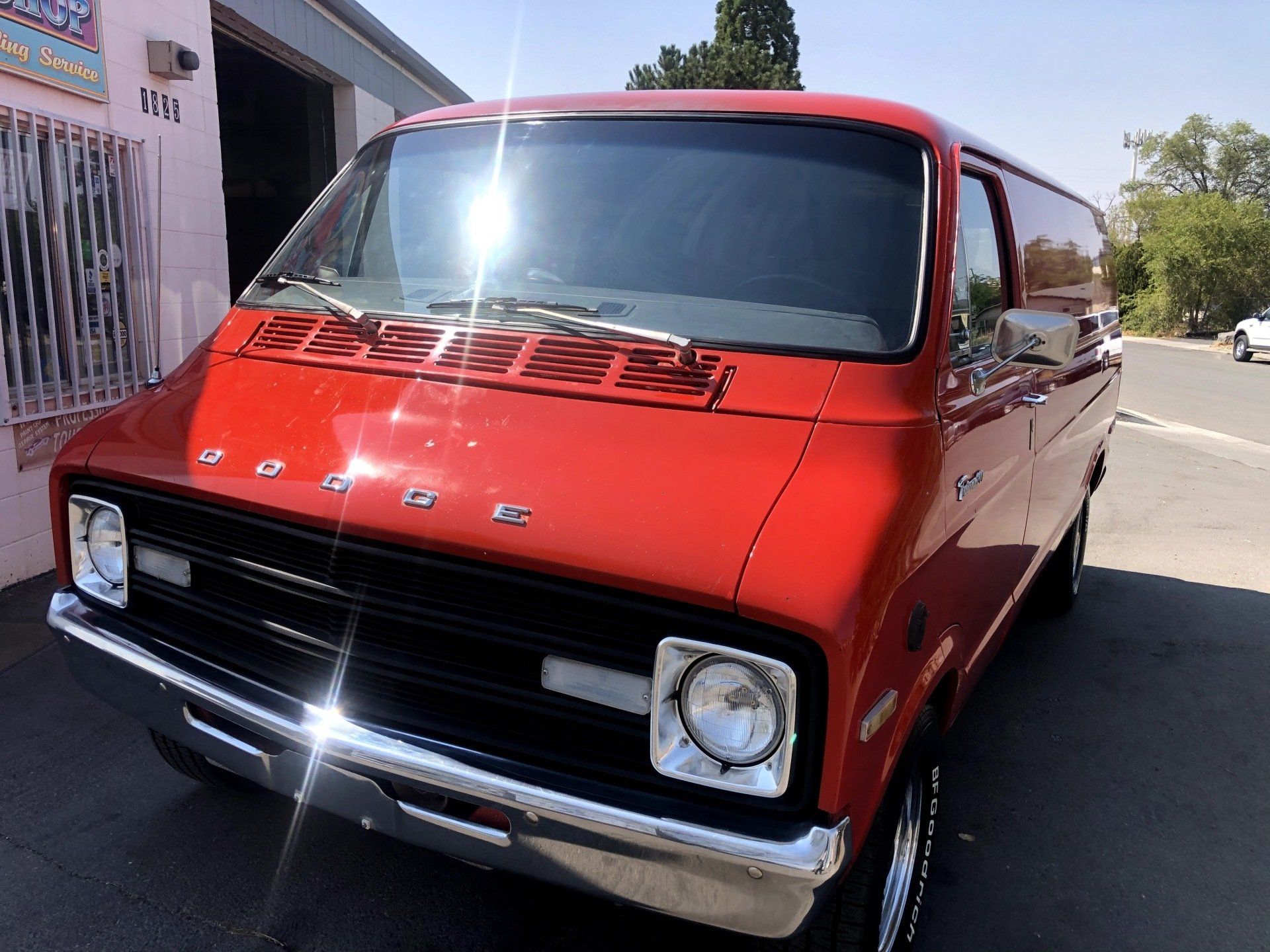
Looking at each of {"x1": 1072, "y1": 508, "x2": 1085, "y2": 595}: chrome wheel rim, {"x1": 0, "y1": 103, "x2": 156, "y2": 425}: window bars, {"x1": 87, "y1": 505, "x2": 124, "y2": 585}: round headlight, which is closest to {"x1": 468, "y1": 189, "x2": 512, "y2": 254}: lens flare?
{"x1": 87, "y1": 505, "x2": 124, "y2": 585}: round headlight

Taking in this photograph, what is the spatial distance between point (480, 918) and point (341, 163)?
978 cm

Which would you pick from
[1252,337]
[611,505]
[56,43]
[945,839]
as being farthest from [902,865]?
[1252,337]

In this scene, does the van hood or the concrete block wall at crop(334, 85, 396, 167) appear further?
the concrete block wall at crop(334, 85, 396, 167)

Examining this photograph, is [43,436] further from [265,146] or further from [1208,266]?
[1208,266]

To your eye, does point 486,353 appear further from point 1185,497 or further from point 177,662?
point 1185,497

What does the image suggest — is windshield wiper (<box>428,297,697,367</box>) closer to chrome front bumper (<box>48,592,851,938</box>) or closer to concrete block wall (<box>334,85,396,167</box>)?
chrome front bumper (<box>48,592,851,938</box>)

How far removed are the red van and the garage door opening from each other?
7.97m

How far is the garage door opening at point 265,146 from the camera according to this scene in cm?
1125

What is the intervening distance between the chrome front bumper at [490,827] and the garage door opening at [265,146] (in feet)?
28.4

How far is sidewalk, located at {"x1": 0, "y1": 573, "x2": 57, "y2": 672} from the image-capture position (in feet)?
14.4

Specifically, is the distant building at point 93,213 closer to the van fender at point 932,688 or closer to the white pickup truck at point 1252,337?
the van fender at point 932,688

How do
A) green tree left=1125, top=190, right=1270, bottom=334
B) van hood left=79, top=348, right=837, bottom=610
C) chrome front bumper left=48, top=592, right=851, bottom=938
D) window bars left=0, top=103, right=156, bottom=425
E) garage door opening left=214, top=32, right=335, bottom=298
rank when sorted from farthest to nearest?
1. green tree left=1125, top=190, right=1270, bottom=334
2. garage door opening left=214, top=32, right=335, bottom=298
3. window bars left=0, top=103, right=156, bottom=425
4. van hood left=79, top=348, right=837, bottom=610
5. chrome front bumper left=48, top=592, right=851, bottom=938

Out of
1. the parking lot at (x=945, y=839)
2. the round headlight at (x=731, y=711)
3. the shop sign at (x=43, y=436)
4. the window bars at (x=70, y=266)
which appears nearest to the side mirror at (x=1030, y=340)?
the round headlight at (x=731, y=711)

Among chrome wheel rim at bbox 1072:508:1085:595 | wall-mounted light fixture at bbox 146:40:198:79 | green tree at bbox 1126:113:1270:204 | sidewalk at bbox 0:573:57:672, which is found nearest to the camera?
sidewalk at bbox 0:573:57:672
